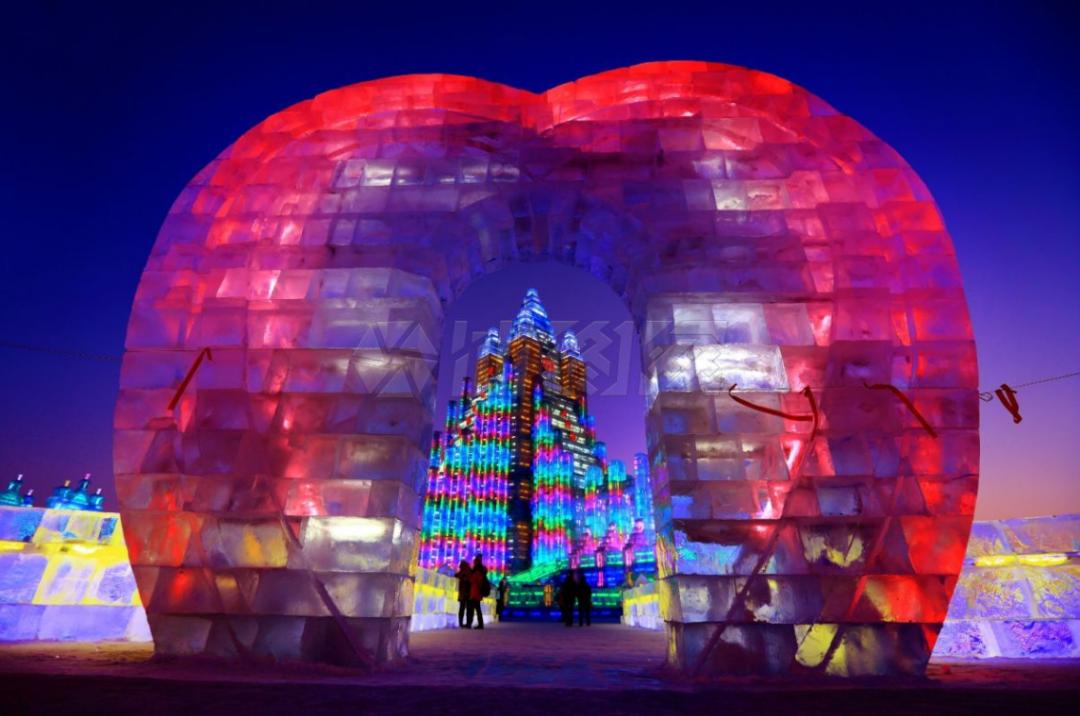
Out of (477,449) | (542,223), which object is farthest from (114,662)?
(477,449)

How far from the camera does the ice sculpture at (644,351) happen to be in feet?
14.6

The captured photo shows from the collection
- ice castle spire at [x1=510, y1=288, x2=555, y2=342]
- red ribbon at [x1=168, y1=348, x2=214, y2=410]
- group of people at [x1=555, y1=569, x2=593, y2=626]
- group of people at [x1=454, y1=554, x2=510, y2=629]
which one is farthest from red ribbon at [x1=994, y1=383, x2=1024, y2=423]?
ice castle spire at [x1=510, y1=288, x2=555, y2=342]

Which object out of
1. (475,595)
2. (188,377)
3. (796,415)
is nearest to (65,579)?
(188,377)

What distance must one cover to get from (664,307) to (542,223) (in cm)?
168

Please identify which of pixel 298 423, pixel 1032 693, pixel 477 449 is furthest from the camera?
pixel 477 449

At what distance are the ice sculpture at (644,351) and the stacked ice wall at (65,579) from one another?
255cm

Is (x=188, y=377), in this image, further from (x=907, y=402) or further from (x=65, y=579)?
(x=907, y=402)

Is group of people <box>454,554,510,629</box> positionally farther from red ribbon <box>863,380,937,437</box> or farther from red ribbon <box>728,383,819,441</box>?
red ribbon <box>863,380,937,437</box>

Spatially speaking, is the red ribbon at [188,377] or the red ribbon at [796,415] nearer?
the red ribbon at [796,415]

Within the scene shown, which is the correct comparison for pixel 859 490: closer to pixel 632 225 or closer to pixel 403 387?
pixel 632 225

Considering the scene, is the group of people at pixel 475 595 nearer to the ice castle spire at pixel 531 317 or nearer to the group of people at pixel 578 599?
the group of people at pixel 578 599

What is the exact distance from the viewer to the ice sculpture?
4.44m

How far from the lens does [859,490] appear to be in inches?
180

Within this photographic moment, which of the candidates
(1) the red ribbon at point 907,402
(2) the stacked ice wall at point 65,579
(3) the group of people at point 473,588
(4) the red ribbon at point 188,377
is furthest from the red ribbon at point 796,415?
(3) the group of people at point 473,588
